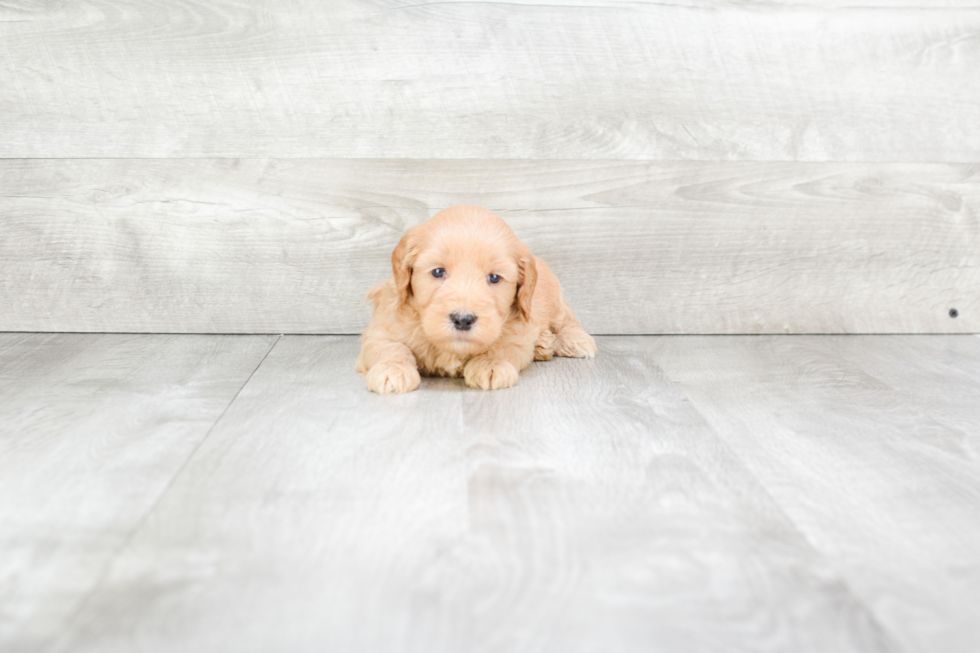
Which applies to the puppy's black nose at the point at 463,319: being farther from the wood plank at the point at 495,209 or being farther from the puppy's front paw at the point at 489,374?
the wood plank at the point at 495,209

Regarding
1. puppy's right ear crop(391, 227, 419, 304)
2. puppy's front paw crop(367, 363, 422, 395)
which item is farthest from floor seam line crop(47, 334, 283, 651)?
puppy's right ear crop(391, 227, 419, 304)

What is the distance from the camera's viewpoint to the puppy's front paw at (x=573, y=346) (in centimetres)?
221

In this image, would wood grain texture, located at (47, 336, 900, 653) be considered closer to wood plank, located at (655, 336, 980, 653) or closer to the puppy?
wood plank, located at (655, 336, 980, 653)

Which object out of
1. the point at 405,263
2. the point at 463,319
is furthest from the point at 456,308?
the point at 405,263

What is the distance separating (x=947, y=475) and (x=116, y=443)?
1.57 m

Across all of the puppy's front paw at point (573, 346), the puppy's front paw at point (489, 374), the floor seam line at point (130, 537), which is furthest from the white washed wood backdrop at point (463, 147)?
the floor seam line at point (130, 537)

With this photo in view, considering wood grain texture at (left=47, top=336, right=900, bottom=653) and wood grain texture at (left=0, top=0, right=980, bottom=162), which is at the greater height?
wood grain texture at (left=0, top=0, right=980, bottom=162)

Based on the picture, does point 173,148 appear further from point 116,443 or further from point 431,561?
point 431,561

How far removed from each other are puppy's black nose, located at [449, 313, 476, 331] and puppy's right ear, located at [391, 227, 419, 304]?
0.63 ft

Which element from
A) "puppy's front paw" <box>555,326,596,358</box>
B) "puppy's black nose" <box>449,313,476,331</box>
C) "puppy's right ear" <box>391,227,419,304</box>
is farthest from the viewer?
"puppy's front paw" <box>555,326,596,358</box>

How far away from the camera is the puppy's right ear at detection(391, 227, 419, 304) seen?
1.83m

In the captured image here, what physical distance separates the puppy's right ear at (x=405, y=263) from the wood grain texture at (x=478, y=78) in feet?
1.95

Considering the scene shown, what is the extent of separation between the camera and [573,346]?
221cm

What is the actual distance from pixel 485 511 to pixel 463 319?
59 cm
